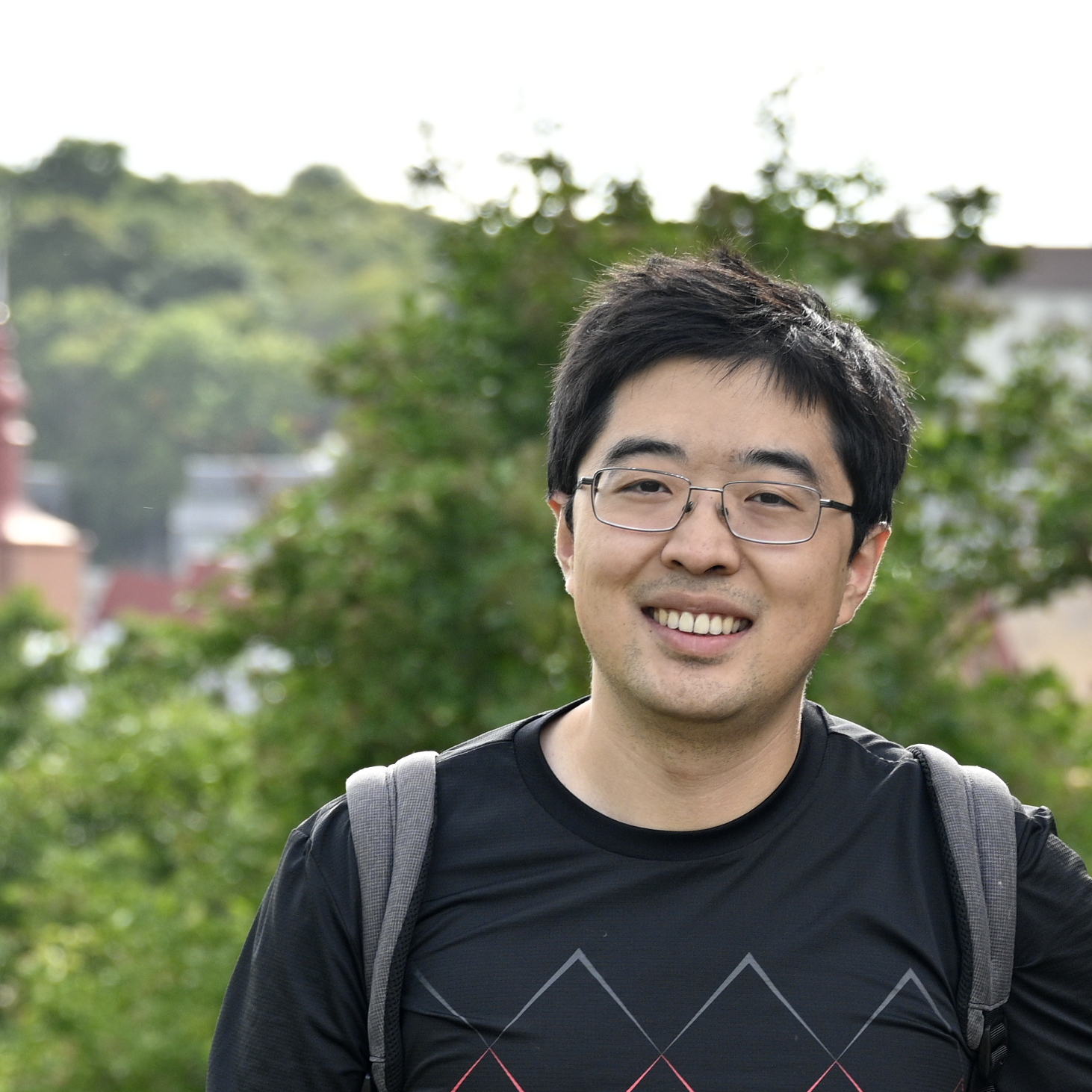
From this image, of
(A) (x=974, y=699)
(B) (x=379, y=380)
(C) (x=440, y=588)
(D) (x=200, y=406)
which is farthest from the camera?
(D) (x=200, y=406)

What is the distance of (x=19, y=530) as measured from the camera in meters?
34.3

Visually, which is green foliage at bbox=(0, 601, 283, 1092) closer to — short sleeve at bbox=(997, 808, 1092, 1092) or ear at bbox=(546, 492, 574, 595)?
Result: ear at bbox=(546, 492, 574, 595)

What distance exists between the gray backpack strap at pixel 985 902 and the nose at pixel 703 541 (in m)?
0.38

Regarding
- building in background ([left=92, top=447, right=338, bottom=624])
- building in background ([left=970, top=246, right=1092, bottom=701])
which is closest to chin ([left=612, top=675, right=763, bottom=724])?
building in background ([left=92, top=447, right=338, bottom=624])

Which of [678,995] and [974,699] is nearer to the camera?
[678,995]

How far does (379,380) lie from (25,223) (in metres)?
83.2

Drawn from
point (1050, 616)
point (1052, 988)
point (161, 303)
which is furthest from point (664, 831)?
point (161, 303)

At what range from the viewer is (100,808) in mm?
9508

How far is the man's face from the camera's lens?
5.54 feet

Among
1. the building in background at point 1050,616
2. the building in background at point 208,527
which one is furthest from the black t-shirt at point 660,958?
the building in background at point 1050,616

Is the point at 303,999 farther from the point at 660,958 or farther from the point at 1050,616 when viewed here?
the point at 1050,616

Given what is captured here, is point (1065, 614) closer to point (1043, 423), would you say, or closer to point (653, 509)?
point (1043, 423)

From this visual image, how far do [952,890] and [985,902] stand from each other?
0.13 ft

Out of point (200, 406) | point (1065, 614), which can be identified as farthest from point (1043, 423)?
point (200, 406)
